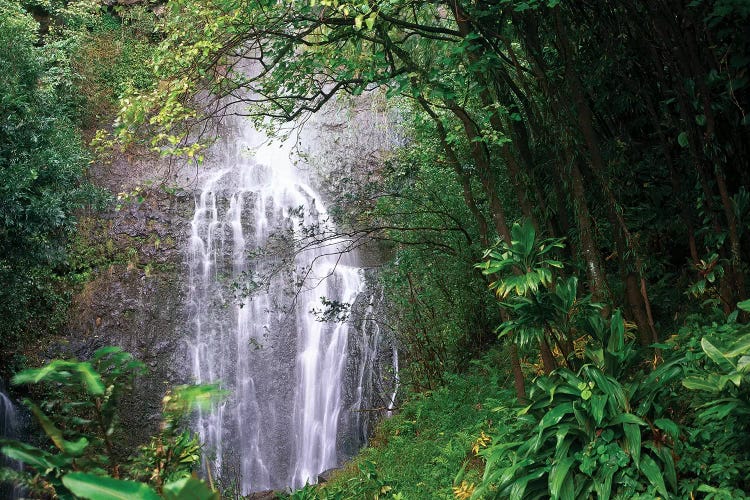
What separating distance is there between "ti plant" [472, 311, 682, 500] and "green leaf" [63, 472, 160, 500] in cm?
322

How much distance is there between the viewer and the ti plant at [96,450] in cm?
139

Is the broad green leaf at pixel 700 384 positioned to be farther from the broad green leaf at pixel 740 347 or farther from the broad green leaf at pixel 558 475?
the broad green leaf at pixel 558 475

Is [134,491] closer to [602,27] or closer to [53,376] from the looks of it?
[53,376]

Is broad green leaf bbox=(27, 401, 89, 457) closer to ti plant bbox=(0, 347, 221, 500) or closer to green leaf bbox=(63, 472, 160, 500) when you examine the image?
ti plant bbox=(0, 347, 221, 500)

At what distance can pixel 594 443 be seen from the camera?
4.15 metres

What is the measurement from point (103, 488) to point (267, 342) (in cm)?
1222

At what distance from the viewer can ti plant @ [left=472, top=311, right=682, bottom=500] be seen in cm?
397

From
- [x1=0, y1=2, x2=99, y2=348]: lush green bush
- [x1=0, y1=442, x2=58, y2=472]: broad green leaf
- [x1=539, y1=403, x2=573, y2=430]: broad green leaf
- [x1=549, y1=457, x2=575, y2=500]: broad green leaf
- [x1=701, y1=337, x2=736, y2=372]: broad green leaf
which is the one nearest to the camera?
[x1=0, y1=442, x2=58, y2=472]: broad green leaf

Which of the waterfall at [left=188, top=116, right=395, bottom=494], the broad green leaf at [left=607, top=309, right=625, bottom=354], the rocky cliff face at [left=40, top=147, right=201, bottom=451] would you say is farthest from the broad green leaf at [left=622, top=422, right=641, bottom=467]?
the rocky cliff face at [left=40, top=147, right=201, bottom=451]

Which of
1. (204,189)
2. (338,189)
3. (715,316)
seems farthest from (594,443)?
(204,189)

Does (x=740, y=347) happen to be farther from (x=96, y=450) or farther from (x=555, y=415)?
(x=96, y=450)

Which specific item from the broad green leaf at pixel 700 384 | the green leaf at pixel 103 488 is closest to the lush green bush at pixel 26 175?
the broad green leaf at pixel 700 384

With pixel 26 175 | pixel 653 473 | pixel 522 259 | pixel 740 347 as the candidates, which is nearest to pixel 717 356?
pixel 740 347

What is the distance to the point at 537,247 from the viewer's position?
5.13 meters
